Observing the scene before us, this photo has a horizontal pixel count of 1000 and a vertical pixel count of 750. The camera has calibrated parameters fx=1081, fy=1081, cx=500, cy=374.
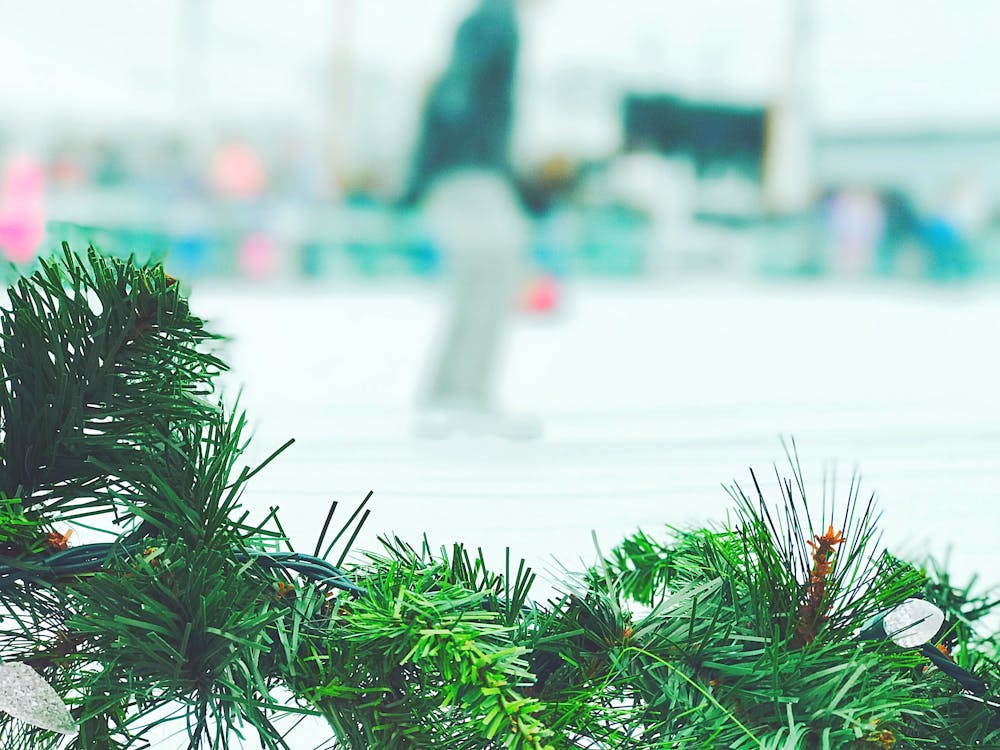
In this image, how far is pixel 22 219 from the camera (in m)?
0.58

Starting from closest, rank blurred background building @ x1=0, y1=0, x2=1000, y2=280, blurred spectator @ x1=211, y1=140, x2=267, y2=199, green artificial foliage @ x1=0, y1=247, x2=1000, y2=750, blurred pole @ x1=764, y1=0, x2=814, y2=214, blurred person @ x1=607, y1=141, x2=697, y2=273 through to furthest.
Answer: green artificial foliage @ x1=0, y1=247, x2=1000, y2=750 → blurred background building @ x1=0, y1=0, x2=1000, y2=280 → blurred spectator @ x1=211, y1=140, x2=267, y2=199 → blurred person @ x1=607, y1=141, x2=697, y2=273 → blurred pole @ x1=764, y1=0, x2=814, y2=214

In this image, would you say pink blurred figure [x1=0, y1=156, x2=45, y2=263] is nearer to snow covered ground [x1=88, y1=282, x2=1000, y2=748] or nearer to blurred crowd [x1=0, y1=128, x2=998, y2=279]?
snow covered ground [x1=88, y1=282, x2=1000, y2=748]

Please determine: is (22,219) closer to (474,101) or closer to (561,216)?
(474,101)

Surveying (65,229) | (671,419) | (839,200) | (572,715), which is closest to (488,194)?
(671,419)

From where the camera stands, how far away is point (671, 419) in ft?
3.70

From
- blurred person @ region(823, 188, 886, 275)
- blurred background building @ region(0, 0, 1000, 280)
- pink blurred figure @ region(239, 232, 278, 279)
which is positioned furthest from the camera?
blurred person @ region(823, 188, 886, 275)

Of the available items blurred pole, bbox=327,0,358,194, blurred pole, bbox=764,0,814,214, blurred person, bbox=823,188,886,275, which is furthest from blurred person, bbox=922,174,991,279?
blurred pole, bbox=327,0,358,194

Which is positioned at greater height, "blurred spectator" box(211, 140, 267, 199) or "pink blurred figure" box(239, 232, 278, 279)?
"blurred spectator" box(211, 140, 267, 199)

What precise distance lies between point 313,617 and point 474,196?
5.47 feet

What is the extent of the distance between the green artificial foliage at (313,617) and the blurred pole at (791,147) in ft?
21.5

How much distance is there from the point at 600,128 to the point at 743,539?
597cm

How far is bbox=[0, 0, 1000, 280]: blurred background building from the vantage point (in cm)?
511

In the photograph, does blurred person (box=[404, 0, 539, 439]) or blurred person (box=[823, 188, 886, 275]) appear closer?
blurred person (box=[404, 0, 539, 439])

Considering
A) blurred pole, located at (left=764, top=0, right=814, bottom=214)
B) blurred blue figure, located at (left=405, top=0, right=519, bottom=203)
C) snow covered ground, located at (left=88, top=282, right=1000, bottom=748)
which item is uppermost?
blurred pole, located at (left=764, top=0, right=814, bottom=214)
